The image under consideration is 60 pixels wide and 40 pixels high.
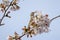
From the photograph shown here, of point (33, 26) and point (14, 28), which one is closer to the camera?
point (33, 26)

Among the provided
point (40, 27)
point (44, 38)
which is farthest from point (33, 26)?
point (44, 38)

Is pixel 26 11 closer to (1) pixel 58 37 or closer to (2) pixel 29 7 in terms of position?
(2) pixel 29 7

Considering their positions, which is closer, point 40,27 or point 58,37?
point 40,27

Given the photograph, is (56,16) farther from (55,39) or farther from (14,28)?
(14,28)

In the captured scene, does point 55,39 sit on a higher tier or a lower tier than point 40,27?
lower

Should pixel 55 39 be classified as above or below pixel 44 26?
below

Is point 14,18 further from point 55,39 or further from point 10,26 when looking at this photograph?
point 55,39

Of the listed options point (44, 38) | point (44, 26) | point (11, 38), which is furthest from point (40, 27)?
point (44, 38)

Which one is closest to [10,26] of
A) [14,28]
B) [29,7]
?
[14,28]
